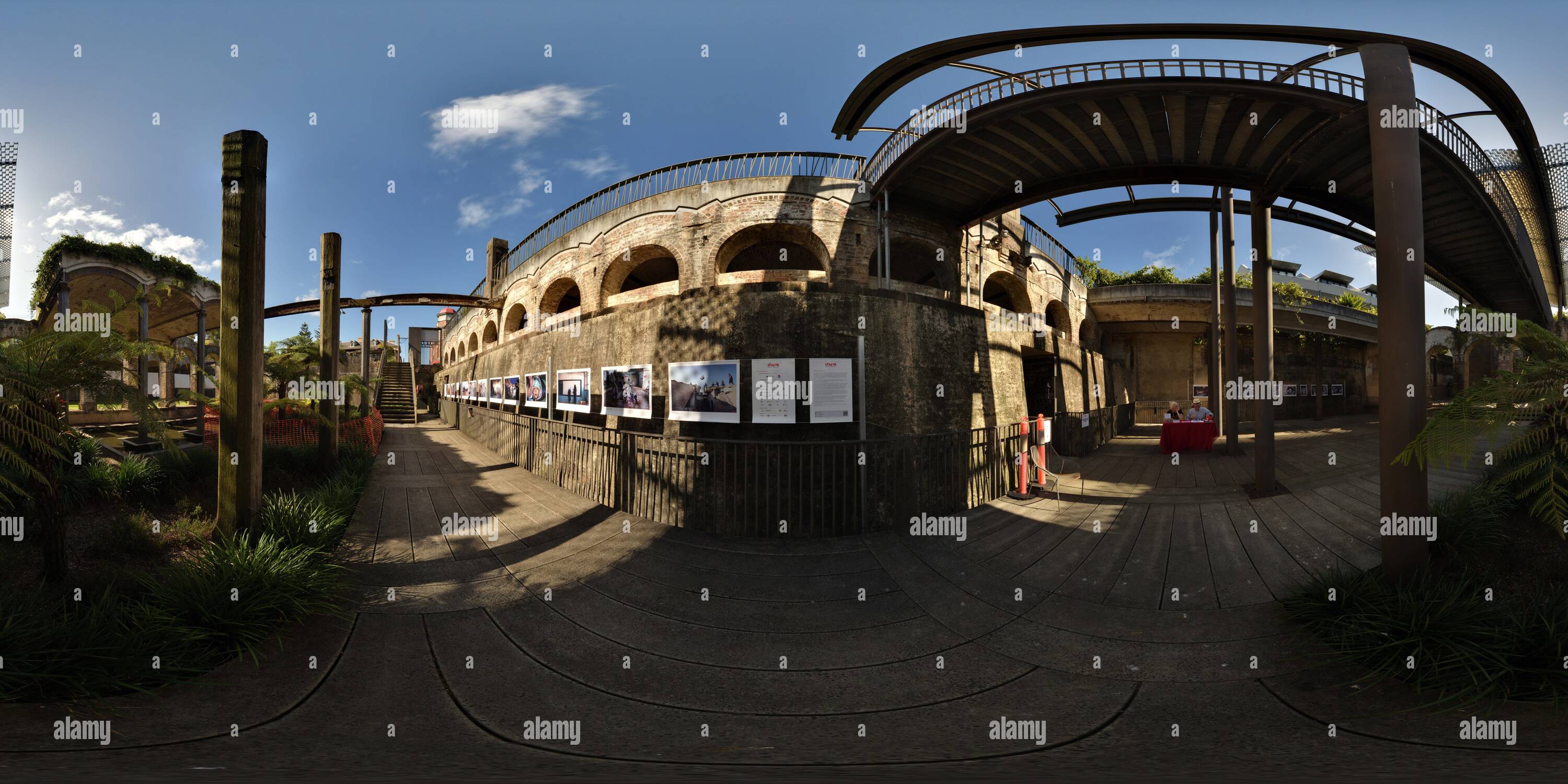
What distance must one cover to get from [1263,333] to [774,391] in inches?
340

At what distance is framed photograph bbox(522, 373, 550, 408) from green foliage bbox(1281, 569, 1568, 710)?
13.7 m

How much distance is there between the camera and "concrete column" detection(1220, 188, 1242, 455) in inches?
503

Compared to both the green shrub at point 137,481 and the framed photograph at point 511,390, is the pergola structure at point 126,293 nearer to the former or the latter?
the framed photograph at point 511,390

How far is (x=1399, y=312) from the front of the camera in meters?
4.98

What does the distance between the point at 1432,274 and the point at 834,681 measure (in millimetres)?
18336

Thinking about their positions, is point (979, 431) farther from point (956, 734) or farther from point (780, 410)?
point (956, 734)

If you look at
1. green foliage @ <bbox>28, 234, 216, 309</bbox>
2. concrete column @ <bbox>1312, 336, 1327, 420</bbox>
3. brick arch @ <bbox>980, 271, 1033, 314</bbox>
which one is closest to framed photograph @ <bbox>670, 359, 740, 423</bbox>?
brick arch @ <bbox>980, 271, 1033, 314</bbox>

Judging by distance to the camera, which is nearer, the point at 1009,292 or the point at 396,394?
the point at 1009,292

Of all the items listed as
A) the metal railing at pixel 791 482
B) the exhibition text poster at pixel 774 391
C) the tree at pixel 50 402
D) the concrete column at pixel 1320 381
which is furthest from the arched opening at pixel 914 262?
the concrete column at pixel 1320 381

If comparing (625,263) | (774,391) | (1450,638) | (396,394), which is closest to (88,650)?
(774,391)

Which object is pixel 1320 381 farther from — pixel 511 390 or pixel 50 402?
pixel 50 402

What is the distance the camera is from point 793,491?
7.40 metres

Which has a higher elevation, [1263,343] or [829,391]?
[1263,343]

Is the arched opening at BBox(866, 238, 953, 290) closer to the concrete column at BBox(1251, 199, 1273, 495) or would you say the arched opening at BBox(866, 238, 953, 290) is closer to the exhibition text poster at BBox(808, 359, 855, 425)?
the exhibition text poster at BBox(808, 359, 855, 425)
